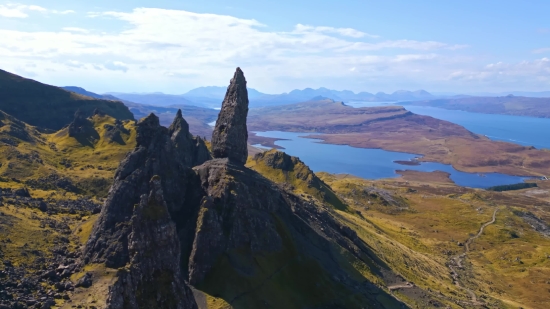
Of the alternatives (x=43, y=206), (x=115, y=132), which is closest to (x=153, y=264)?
(x=43, y=206)

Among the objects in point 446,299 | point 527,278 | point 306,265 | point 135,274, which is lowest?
point 527,278

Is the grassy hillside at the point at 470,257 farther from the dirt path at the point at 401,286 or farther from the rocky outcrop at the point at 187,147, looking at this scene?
the rocky outcrop at the point at 187,147

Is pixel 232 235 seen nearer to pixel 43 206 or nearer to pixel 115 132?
pixel 43 206

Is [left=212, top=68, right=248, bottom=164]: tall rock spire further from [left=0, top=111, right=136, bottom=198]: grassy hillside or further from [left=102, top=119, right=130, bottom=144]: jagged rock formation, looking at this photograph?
[left=102, top=119, right=130, bottom=144]: jagged rock formation

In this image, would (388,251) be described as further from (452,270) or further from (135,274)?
(135,274)

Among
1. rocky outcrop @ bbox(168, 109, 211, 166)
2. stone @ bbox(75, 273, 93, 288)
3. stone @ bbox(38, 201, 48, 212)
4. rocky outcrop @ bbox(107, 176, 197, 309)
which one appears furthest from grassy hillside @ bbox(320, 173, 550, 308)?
stone @ bbox(38, 201, 48, 212)

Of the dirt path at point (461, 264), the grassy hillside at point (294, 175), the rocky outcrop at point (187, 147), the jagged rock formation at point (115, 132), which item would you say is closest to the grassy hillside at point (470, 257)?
the dirt path at point (461, 264)

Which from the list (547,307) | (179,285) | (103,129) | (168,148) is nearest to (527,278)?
(547,307)
